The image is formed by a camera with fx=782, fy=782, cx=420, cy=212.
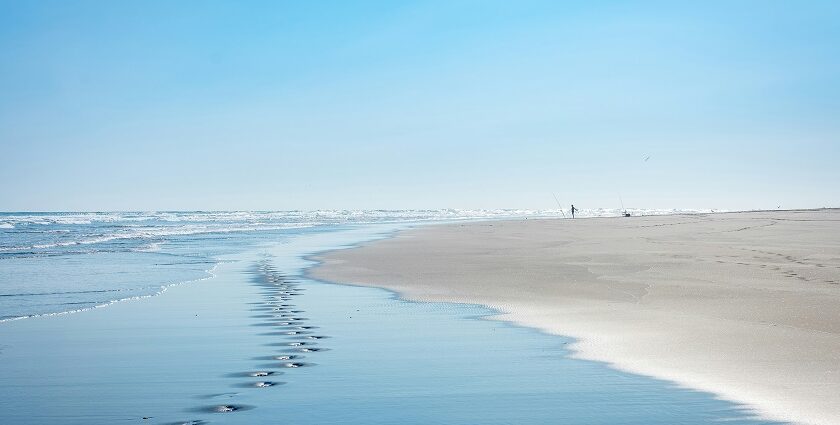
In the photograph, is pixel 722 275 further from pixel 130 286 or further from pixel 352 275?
pixel 130 286

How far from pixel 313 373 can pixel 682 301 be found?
215 inches

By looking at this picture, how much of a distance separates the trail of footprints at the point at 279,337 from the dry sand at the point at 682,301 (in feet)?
6.09

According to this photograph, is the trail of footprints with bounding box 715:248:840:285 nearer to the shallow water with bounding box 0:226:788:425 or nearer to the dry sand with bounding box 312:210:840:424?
the dry sand with bounding box 312:210:840:424

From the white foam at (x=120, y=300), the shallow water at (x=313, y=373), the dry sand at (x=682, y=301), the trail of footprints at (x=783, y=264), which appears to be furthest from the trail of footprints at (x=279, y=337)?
the trail of footprints at (x=783, y=264)

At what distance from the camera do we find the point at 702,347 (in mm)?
6316

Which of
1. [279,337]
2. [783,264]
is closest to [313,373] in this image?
[279,337]

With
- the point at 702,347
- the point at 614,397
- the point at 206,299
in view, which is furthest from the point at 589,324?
the point at 206,299

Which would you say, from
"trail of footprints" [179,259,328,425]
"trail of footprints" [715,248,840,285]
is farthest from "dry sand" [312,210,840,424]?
"trail of footprints" [179,259,328,425]

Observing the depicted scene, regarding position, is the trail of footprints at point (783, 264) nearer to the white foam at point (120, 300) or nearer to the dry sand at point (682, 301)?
the dry sand at point (682, 301)

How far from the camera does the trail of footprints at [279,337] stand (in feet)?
16.9

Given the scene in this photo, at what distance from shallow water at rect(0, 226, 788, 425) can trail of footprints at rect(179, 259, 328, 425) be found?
0.02 m

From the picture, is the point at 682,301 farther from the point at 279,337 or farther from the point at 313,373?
the point at 313,373

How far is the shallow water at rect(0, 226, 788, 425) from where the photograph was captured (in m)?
4.39

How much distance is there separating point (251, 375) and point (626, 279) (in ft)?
26.4
